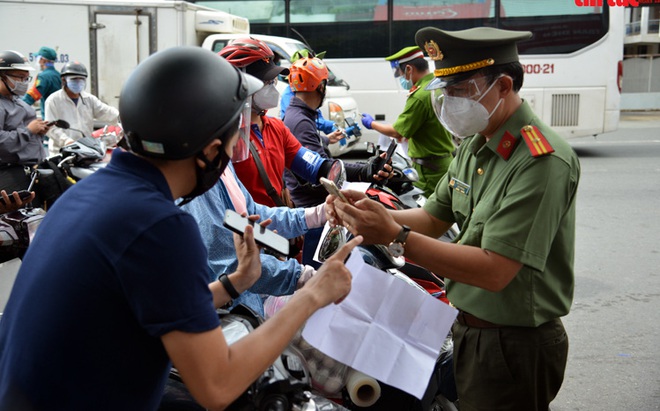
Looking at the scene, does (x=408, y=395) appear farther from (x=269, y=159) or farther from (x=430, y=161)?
(x=430, y=161)

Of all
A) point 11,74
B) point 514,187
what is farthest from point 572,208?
point 11,74

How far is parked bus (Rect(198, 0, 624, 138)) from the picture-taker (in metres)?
14.0

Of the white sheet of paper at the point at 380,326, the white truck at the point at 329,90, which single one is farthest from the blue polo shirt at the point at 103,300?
the white truck at the point at 329,90

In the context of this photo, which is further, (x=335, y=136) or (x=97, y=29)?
(x=97, y=29)

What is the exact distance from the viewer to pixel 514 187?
2357 mm

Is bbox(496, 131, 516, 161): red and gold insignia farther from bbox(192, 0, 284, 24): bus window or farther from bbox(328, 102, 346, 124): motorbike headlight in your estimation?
bbox(192, 0, 284, 24): bus window

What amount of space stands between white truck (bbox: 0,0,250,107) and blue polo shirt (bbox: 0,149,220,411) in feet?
Result: 38.2

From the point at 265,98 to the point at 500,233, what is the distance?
6.33 feet

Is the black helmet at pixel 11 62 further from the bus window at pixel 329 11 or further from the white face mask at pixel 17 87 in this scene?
the bus window at pixel 329 11

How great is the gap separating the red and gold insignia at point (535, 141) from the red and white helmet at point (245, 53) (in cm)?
172

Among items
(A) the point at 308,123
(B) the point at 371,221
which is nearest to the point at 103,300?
(B) the point at 371,221

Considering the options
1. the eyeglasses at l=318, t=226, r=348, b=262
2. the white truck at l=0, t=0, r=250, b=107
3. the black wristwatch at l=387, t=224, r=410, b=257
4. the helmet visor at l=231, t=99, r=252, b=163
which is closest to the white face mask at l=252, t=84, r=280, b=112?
the helmet visor at l=231, t=99, r=252, b=163

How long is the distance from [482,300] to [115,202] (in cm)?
134

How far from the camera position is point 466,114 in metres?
2.59
